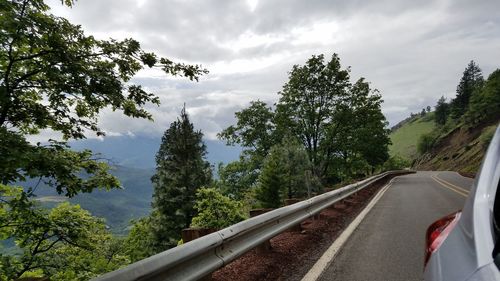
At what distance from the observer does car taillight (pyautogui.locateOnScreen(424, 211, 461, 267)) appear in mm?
2295

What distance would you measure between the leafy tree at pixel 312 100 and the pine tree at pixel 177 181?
32.5 feet

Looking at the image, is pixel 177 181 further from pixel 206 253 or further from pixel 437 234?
pixel 437 234

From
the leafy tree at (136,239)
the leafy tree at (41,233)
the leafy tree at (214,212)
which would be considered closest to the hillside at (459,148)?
the leafy tree at (136,239)

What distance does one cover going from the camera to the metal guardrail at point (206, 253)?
285 cm

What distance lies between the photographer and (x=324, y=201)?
Answer: 9930mm

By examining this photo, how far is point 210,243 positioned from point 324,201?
6.37m

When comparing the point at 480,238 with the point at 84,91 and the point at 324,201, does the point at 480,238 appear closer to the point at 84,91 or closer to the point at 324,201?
the point at 84,91

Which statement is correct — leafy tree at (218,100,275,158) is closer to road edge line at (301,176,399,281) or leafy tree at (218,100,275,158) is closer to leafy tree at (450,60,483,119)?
road edge line at (301,176,399,281)

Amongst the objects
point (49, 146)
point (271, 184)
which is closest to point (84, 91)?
point (49, 146)

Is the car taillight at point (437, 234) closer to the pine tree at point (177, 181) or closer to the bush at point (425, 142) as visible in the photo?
the pine tree at point (177, 181)

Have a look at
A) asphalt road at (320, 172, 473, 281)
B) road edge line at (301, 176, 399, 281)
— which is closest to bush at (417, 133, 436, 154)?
asphalt road at (320, 172, 473, 281)

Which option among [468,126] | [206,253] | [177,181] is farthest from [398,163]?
[206,253]

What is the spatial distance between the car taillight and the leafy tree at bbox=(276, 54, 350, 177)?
112 ft

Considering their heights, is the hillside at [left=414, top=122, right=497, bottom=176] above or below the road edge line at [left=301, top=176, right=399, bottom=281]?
above
